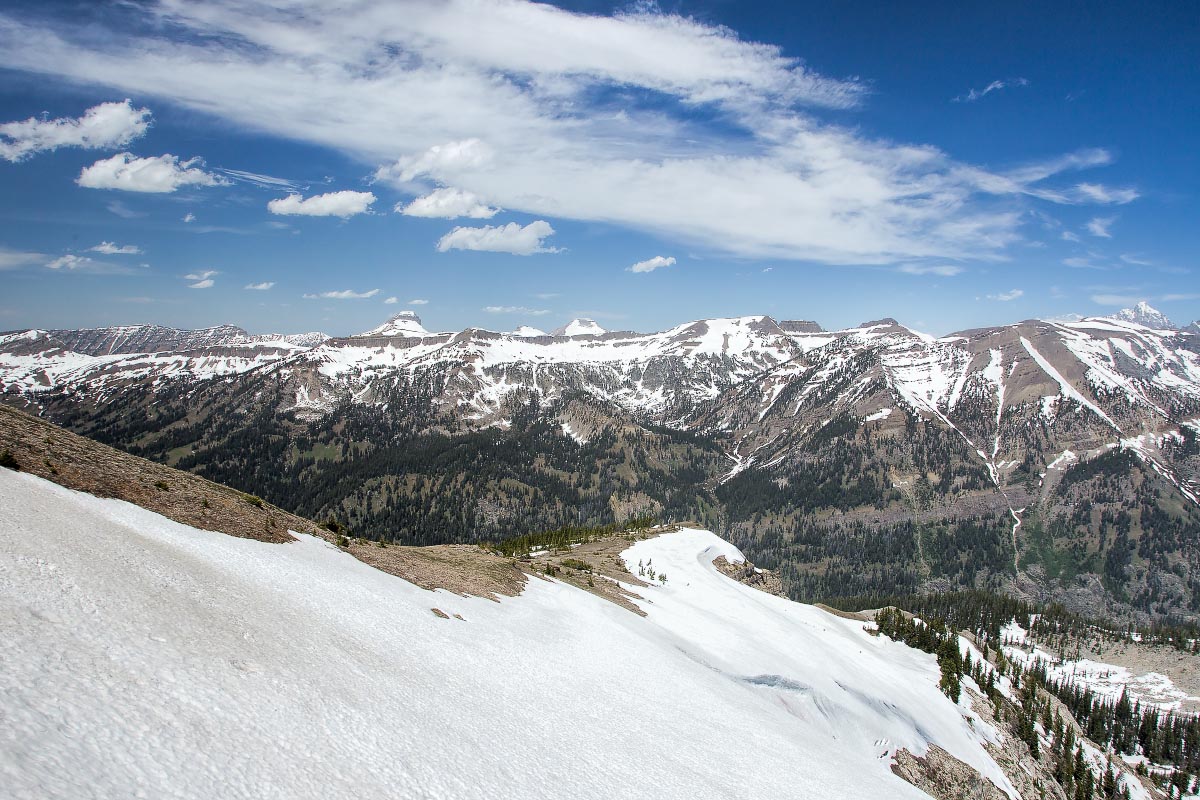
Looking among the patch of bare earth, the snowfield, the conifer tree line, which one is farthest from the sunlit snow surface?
the patch of bare earth

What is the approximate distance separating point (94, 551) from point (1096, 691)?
211 meters

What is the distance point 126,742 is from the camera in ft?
28.3

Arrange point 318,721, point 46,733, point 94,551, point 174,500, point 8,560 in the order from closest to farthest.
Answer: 1. point 46,733
2. point 318,721
3. point 8,560
4. point 94,551
5. point 174,500

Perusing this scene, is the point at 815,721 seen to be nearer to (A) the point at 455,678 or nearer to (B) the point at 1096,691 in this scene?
(A) the point at 455,678

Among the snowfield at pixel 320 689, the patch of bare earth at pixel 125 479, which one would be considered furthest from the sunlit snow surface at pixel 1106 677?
the patch of bare earth at pixel 125 479

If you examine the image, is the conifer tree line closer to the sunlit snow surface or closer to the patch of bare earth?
the sunlit snow surface

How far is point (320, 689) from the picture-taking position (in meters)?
13.6

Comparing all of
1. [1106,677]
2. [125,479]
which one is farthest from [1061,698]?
[125,479]

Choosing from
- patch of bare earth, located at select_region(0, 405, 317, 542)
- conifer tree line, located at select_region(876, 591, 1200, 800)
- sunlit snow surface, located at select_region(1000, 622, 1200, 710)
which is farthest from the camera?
sunlit snow surface, located at select_region(1000, 622, 1200, 710)

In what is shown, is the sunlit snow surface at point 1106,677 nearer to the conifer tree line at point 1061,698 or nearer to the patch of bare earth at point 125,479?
the conifer tree line at point 1061,698

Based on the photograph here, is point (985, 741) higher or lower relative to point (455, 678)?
lower

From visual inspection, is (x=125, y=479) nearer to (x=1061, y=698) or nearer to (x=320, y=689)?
(x=320, y=689)

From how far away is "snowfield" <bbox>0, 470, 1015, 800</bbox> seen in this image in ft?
29.8

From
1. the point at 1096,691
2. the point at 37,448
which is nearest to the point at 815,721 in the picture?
the point at 37,448
